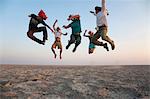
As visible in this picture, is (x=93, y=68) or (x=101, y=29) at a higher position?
(x=101, y=29)

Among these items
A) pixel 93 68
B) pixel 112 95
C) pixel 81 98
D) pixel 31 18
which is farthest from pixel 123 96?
pixel 31 18

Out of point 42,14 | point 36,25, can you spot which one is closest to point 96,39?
point 42,14

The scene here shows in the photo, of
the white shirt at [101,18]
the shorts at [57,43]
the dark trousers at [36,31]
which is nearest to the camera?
the white shirt at [101,18]

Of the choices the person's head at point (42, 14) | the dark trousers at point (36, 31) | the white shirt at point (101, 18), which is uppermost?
the person's head at point (42, 14)

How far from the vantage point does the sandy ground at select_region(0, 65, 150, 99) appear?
13641 mm

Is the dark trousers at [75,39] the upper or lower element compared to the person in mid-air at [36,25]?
lower

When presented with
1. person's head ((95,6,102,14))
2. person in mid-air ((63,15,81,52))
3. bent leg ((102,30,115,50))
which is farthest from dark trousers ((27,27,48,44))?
bent leg ((102,30,115,50))

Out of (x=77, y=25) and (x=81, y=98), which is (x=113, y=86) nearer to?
(x=81, y=98)

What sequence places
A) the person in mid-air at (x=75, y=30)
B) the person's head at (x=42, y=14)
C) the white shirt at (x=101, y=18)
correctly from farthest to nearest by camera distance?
the person in mid-air at (x=75, y=30) < the person's head at (x=42, y=14) < the white shirt at (x=101, y=18)

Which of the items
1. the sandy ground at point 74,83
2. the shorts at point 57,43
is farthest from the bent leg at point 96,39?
the sandy ground at point 74,83

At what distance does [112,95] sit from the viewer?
1376cm

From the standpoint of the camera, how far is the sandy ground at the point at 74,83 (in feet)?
44.8

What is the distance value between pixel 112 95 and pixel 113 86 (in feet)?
2.20

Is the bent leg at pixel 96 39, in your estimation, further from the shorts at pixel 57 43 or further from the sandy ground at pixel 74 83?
the sandy ground at pixel 74 83
